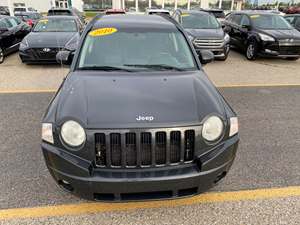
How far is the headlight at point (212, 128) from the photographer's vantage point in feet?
Result: 7.84

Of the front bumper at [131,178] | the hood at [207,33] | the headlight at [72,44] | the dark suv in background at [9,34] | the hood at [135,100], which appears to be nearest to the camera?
the front bumper at [131,178]

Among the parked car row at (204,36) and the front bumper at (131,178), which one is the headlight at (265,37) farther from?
the front bumper at (131,178)

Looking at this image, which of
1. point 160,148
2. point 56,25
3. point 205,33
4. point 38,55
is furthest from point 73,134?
point 56,25

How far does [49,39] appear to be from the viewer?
27.8 feet

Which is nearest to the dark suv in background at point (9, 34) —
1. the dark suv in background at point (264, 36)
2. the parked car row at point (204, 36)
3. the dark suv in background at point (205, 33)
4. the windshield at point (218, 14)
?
the parked car row at point (204, 36)

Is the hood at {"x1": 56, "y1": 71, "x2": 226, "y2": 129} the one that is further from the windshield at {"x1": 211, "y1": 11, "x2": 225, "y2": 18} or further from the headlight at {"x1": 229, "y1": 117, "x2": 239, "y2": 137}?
the windshield at {"x1": 211, "y1": 11, "x2": 225, "y2": 18}

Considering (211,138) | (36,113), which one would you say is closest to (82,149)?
(211,138)

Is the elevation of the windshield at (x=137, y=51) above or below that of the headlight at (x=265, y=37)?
above

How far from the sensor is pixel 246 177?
323 centimetres

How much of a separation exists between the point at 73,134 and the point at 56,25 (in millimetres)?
8377

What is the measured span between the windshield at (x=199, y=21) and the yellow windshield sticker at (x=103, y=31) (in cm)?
705

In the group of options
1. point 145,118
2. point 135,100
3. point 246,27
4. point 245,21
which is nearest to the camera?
point 145,118

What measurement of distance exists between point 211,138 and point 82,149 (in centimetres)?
111

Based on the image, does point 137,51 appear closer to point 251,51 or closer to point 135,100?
point 135,100
